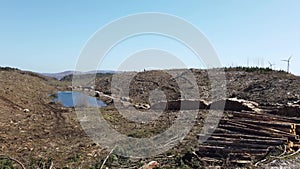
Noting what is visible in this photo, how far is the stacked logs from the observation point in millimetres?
6806

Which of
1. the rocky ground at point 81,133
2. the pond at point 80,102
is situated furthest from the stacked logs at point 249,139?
the pond at point 80,102

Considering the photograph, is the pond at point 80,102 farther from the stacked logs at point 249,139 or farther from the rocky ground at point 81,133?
the stacked logs at point 249,139

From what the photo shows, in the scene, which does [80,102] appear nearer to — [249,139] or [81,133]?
[81,133]

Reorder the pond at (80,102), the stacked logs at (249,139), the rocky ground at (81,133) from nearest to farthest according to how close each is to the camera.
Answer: the stacked logs at (249,139) < the rocky ground at (81,133) < the pond at (80,102)

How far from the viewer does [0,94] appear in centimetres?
1711

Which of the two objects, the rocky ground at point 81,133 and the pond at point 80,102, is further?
the pond at point 80,102

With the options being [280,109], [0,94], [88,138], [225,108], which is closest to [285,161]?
[280,109]

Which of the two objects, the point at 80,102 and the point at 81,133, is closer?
the point at 81,133

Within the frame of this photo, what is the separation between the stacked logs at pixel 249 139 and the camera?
681 cm

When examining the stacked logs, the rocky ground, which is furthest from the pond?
the stacked logs

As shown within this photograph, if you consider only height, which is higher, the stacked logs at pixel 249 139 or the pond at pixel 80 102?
the pond at pixel 80 102

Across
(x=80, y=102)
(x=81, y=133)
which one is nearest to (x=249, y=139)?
(x=81, y=133)

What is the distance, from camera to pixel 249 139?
727cm

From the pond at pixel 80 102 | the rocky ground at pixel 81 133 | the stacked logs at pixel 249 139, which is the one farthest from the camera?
the pond at pixel 80 102
